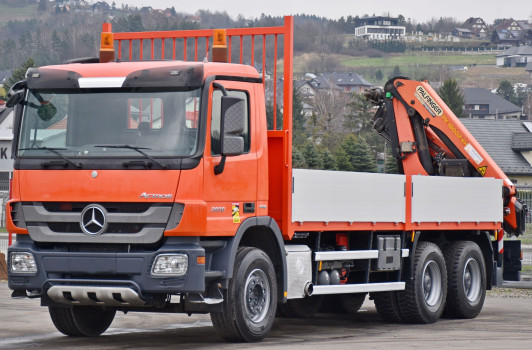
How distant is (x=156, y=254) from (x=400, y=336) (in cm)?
377

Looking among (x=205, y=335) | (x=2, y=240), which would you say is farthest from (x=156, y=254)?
(x=2, y=240)

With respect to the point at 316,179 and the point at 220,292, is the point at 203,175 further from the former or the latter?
the point at 316,179

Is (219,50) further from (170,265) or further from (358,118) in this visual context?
(358,118)

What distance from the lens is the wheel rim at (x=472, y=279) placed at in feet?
53.2

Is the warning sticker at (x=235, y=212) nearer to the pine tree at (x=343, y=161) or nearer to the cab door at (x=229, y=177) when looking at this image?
the cab door at (x=229, y=177)

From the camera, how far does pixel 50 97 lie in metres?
11.4

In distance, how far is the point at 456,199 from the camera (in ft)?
52.1

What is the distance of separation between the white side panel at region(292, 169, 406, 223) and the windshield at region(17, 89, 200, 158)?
182 cm

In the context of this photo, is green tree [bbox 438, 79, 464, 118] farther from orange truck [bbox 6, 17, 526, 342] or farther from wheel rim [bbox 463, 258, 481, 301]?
orange truck [bbox 6, 17, 526, 342]

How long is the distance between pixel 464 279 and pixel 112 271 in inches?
270

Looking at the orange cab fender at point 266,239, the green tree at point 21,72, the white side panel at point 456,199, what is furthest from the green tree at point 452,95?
the orange cab fender at point 266,239

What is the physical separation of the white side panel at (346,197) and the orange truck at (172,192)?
2 cm

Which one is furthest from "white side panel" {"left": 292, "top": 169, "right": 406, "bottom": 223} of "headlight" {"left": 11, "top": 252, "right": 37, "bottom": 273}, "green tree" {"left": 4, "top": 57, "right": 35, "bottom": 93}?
"green tree" {"left": 4, "top": 57, "right": 35, "bottom": 93}

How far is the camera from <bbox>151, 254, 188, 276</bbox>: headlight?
1076 centimetres
